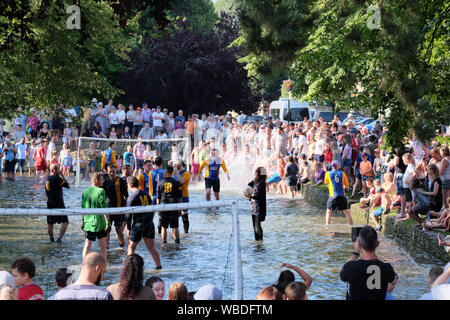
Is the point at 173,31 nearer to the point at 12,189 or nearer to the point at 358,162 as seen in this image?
the point at 12,189

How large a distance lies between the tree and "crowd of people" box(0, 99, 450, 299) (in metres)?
7.47

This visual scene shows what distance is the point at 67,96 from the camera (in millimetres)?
22859

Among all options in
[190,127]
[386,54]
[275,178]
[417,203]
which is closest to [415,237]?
[417,203]

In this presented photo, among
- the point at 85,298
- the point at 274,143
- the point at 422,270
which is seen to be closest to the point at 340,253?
the point at 422,270

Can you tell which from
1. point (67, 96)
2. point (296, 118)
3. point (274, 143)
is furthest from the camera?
point (296, 118)

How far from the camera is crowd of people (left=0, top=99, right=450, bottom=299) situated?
1367cm

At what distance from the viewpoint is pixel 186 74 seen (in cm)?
4488

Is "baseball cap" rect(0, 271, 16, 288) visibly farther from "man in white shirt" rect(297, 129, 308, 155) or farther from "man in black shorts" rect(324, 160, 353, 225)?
"man in white shirt" rect(297, 129, 308, 155)

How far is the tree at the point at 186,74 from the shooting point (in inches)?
1764

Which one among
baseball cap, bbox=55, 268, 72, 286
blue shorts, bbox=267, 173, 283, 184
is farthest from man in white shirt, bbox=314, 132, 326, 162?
baseball cap, bbox=55, 268, 72, 286

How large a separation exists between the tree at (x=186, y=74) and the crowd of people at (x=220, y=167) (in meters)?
7.47

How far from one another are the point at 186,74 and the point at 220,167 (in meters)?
17.5

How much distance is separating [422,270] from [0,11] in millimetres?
8960

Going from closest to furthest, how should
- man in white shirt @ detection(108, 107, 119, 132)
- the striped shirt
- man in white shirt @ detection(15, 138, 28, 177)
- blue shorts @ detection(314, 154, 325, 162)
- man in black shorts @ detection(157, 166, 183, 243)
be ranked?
the striped shirt < man in black shorts @ detection(157, 166, 183, 243) < blue shorts @ detection(314, 154, 325, 162) < man in white shirt @ detection(15, 138, 28, 177) < man in white shirt @ detection(108, 107, 119, 132)
